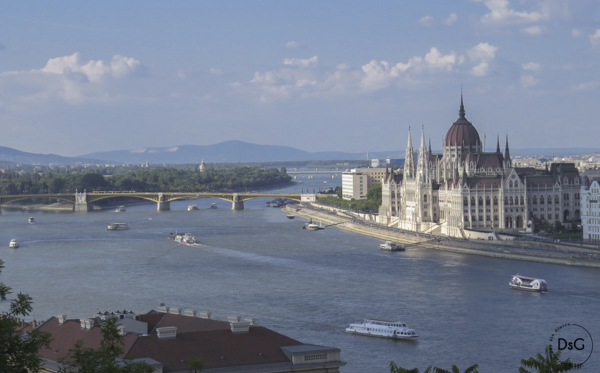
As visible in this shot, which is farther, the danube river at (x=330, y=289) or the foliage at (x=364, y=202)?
the foliage at (x=364, y=202)

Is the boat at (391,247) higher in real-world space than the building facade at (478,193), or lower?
lower

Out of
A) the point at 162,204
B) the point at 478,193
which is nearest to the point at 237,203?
the point at 162,204

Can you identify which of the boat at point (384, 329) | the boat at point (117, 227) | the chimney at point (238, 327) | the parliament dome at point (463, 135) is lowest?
the boat at point (384, 329)

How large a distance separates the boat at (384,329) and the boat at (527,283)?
11891mm

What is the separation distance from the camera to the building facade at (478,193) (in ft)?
236

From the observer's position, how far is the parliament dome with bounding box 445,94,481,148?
85.9 meters

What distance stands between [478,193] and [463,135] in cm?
Result: 1480

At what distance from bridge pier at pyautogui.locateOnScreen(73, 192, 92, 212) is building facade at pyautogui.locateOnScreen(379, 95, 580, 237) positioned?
48636 millimetres

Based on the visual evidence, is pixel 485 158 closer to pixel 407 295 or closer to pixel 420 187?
pixel 420 187

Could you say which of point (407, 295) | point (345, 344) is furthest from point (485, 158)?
point (345, 344)

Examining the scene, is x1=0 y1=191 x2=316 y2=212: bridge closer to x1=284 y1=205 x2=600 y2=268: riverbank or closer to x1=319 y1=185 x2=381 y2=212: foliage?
x1=319 y1=185 x2=381 y2=212: foliage

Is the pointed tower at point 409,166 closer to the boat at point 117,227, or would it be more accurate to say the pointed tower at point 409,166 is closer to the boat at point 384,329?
the boat at point 117,227

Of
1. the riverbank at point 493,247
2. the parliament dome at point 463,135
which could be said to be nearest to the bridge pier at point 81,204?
the riverbank at point 493,247

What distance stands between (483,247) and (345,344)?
32.1m
